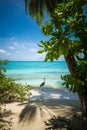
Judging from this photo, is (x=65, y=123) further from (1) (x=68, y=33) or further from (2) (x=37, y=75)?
(2) (x=37, y=75)

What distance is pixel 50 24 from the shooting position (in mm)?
3252

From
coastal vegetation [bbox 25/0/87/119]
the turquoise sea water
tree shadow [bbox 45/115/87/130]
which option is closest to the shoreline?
the turquoise sea water

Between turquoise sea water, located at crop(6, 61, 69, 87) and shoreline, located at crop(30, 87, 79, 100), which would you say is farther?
turquoise sea water, located at crop(6, 61, 69, 87)

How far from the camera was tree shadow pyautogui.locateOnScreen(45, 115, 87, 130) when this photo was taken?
21.4 feet

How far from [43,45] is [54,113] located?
204 inches

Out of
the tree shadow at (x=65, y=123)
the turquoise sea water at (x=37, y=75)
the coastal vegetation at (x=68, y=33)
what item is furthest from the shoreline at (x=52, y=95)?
the coastal vegetation at (x=68, y=33)

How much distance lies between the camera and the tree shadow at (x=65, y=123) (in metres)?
6.54

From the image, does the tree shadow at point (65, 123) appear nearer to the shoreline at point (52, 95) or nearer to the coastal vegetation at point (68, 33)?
the coastal vegetation at point (68, 33)

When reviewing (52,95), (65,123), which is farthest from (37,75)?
(65,123)

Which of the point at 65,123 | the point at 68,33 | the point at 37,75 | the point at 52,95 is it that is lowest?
the point at 65,123

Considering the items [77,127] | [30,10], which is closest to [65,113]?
[77,127]

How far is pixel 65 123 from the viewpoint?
6.83 metres

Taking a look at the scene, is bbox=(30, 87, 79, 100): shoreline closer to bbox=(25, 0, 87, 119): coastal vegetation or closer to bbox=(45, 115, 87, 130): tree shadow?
bbox=(45, 115, 87, 130): tree shadow

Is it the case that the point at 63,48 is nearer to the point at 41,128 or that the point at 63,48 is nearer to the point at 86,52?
the point at 86,52
